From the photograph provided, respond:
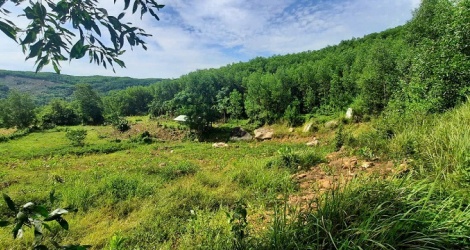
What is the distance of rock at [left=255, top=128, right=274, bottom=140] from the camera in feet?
96.0

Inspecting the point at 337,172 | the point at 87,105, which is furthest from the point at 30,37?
the point at 87,105

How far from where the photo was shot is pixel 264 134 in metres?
30.0

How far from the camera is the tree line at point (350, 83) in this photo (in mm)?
7582

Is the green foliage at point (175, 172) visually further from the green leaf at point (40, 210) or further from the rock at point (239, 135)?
the rock at point (239, 135)

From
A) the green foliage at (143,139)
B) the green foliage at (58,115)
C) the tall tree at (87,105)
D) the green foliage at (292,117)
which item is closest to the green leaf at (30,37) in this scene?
the green foliage at (143,139)

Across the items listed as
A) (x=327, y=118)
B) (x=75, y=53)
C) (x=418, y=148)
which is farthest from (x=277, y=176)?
(x=327, y=118)

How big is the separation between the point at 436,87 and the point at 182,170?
27.4 feet

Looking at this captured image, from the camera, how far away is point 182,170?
8617mm

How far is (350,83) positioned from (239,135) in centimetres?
1557

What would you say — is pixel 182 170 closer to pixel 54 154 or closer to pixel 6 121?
pixel 54 154

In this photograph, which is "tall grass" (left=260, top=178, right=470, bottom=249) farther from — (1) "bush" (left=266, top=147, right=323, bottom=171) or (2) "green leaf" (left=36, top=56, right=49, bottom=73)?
(1) "bush" (left=266, top=147, right=323, bottom=171)

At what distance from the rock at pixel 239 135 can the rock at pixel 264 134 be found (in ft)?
3.23

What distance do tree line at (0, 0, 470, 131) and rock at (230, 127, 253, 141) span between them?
139 inches

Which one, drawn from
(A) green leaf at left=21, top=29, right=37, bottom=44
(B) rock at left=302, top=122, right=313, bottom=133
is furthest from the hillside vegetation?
(B) rock at left=302, top=122, right=313, bottom=133
